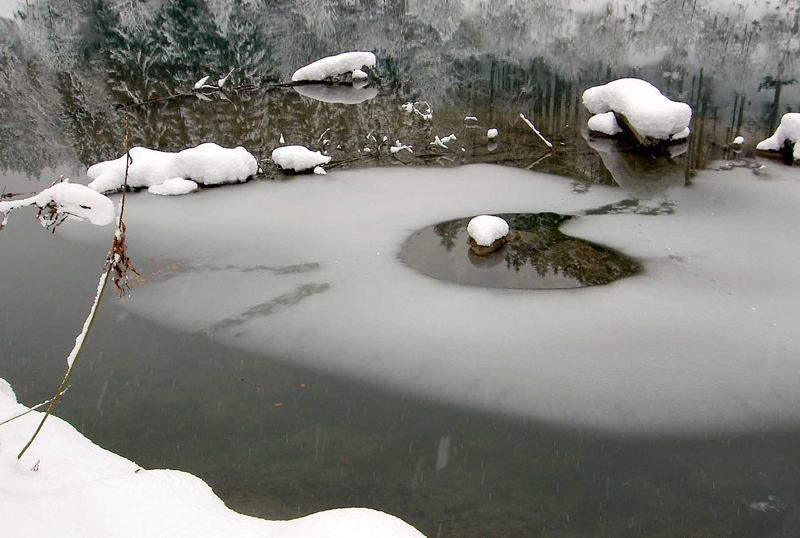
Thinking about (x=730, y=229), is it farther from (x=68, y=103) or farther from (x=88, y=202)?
(x=68, y=103)

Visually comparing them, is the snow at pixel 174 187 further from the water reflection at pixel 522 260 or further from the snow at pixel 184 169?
the water reflection at pixel 522 260

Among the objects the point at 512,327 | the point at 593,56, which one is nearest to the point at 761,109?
the point at 593,56

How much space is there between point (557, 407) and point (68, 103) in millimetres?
14611

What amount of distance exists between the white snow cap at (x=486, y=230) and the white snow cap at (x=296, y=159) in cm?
393

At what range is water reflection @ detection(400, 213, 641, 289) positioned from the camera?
7328 millimetres

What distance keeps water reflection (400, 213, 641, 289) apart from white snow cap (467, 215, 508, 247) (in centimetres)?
17

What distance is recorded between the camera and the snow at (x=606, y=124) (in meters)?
13.4

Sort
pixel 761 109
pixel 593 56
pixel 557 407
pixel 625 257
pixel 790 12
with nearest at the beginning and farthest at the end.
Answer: pixel 557 407 → pixel 625 257 → pixel 761 109 → pixel 593 56 → pixel 790 12

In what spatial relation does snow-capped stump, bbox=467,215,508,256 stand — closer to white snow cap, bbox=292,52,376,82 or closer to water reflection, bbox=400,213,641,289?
water reflection, bbox=400,213,641,289

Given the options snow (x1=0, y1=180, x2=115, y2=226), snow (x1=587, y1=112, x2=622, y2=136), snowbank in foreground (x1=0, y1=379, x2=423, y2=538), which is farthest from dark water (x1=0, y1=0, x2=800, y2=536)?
snowbank in foreground (x1=0, y1=379, x2=423, y2=538)

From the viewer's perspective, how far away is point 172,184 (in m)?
10.2

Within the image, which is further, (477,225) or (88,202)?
(477,225)

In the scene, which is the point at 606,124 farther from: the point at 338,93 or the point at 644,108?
the point at 338,93

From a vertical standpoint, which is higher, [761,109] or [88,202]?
[88,202]
